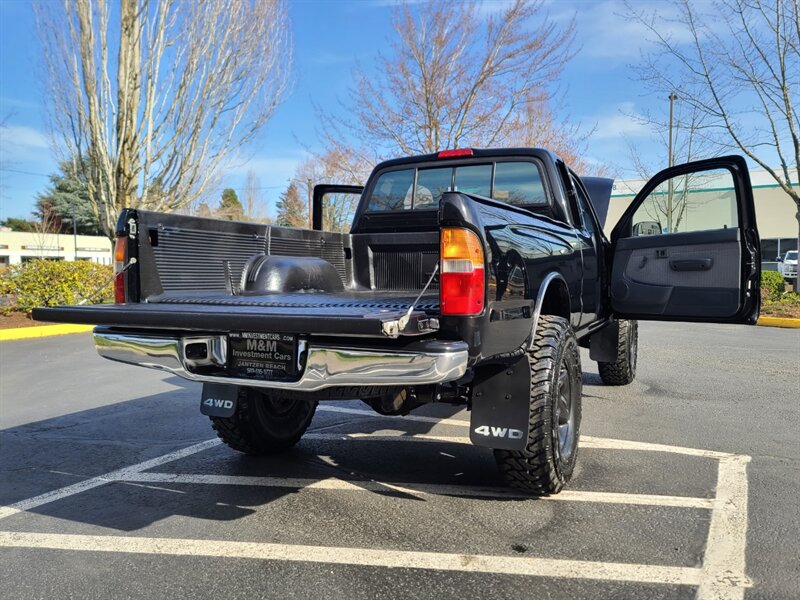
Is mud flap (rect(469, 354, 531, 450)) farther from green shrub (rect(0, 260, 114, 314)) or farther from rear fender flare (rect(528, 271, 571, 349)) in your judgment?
green shrub (rect(0, 260, 114, 314))

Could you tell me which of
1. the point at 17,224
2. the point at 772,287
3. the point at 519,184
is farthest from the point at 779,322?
the point at 17,224

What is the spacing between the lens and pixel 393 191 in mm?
5098

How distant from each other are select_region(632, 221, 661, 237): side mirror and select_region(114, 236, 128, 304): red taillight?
3808 millimetres

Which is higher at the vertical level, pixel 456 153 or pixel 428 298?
pixel 456 153

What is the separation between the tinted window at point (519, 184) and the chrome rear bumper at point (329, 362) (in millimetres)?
2287

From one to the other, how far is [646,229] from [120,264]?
12.9 ft

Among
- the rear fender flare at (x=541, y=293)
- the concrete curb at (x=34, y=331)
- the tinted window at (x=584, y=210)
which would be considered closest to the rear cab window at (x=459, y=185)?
the tinted window at (x=584, y=210)

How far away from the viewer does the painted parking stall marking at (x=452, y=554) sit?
2613 mm

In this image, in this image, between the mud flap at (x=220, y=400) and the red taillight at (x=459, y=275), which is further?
the mud flap at (x=220, y=400)

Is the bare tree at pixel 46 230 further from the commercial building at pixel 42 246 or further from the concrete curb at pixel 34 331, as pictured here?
the concrete curb at pixel 34 331

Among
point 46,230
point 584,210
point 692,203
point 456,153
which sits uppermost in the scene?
point 46,230

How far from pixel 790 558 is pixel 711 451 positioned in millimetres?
1641

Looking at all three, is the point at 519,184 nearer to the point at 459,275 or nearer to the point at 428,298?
the point at 428,298

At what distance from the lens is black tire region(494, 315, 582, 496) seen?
3180mm
